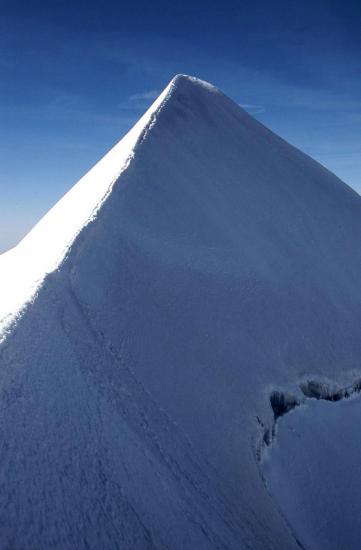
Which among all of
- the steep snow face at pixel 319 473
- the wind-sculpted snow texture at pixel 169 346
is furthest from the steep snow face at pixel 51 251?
the steep snow face at pixel 319 473

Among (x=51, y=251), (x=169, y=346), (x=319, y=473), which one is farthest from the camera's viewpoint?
(x=51, y=251)

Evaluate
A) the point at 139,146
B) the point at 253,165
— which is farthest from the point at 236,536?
the point at 253,165

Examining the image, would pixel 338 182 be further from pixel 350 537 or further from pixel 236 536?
pixel 236 536

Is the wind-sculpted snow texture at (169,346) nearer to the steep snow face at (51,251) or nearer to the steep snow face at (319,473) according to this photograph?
the steep snow face at (51,251)

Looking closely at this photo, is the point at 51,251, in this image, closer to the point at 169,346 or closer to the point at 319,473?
the point at 169,346

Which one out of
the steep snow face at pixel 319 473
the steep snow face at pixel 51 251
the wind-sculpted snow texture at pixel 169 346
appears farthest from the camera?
the steep snow face at pixel 319 473

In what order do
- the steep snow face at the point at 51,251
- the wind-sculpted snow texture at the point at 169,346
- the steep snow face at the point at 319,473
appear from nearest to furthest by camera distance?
1. the wind-sculpted snow texture at the point at 169,346
2. the steep snow face at the point at 51,251
3. the steep snow face at the point at 319,473

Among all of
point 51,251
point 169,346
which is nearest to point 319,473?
Answer: point 169,346

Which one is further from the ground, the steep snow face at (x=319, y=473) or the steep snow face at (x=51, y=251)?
the steep snow face at (x=51, y=251)
